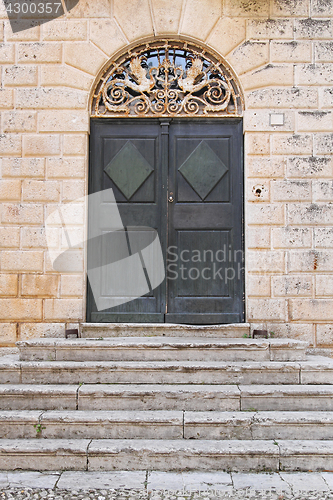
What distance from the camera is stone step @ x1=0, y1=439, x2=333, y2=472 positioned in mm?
3541

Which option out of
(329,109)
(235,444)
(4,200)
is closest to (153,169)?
(4,200)

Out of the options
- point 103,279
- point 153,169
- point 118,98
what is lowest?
point 103,279

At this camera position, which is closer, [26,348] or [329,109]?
[26,348]

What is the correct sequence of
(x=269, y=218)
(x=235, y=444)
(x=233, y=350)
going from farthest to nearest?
(x=269, y=218)
(x=233, y=350)
(x=235, y=444)

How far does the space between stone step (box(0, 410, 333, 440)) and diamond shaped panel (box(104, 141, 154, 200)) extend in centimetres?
285

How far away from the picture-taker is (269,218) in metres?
5.38

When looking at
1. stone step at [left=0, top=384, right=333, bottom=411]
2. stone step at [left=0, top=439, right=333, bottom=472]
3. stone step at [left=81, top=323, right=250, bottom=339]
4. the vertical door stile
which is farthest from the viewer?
the vertical door stile

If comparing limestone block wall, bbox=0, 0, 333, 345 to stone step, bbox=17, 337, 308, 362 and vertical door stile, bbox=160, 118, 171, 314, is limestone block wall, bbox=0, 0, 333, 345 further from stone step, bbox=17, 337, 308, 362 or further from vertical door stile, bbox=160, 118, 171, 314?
vertical door stile, bbox=160, 118, 171, 314

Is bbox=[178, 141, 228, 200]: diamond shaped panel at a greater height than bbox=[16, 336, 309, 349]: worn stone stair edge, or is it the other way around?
bbox=[178, 141, 228, 200]: diamond shaped panel

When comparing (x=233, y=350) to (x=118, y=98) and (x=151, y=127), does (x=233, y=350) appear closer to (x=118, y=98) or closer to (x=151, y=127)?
(x=151, y=127)

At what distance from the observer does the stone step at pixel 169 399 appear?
4000 millimetres

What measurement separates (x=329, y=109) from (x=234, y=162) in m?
1.34

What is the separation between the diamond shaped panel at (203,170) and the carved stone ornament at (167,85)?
0.53 m

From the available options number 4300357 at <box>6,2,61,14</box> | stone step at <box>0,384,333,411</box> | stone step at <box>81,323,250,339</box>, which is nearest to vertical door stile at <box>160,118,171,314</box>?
stone step at <box>81,323,250,339</box>
